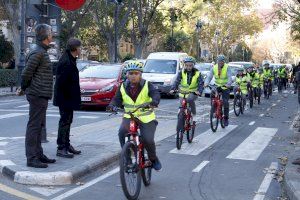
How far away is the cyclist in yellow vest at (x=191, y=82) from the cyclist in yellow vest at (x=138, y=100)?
4.53m

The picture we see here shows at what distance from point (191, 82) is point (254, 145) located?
1.84m

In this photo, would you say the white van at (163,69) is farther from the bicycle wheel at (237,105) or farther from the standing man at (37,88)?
the standing man at (37,88)

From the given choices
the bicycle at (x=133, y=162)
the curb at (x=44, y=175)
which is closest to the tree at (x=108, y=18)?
the curb at (x=44, y=175)

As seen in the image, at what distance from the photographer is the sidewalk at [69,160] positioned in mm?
7617

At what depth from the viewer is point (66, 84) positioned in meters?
8.95

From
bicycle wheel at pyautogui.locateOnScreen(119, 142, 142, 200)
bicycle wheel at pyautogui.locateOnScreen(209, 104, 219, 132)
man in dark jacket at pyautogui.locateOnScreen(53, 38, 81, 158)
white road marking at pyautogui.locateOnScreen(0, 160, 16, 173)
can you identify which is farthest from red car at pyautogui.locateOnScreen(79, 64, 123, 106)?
bicycle wheel at pyautogui.locateOnScreen(119, 142, 142, 200)

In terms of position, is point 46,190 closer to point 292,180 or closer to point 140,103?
point 140,103

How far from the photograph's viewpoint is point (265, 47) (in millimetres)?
116438

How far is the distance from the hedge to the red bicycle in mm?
18492

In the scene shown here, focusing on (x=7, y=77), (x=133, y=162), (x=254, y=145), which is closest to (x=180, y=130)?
(x=254, y=145)

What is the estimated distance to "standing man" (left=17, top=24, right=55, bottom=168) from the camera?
26.7ft

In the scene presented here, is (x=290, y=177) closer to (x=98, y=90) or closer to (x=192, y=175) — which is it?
(x=192, y=175)

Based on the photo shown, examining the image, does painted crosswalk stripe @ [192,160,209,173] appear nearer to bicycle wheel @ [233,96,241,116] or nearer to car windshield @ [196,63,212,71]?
bicycle wheel @ [233,96,241,116]

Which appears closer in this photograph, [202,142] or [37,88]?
Result: [37,88]
